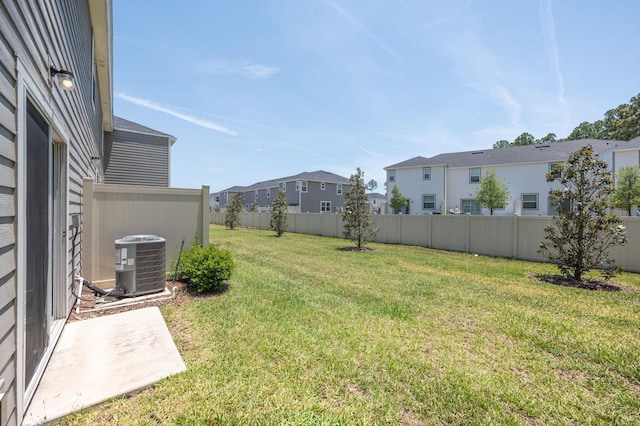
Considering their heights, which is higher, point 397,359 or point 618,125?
point 618,125

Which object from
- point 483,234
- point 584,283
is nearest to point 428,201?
point 483,234

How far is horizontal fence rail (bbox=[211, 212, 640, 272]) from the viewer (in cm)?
768

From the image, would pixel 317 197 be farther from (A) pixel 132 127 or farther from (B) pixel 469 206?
(A) pixel 132 127

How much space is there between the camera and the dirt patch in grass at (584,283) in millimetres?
6035

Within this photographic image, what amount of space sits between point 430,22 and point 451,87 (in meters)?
3.97

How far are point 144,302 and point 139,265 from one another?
2.01 ft

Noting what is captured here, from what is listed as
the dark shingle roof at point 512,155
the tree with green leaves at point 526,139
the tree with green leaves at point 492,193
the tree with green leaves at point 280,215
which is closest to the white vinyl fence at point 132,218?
the tree with green leaves at point 280,215

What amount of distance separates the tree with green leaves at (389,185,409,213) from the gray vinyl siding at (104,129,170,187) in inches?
762

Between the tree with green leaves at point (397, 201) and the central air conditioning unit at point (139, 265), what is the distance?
23401 millimetres

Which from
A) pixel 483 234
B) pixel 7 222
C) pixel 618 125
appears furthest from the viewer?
pixel 618 125

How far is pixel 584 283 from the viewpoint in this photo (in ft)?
21.1

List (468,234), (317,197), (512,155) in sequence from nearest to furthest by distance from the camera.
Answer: (468,234), (512,155), (317,197)

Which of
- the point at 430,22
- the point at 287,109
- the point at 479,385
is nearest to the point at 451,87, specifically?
the point at 430,22

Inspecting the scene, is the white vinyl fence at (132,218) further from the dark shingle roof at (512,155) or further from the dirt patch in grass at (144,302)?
the dark shingle roof at (512,155)
